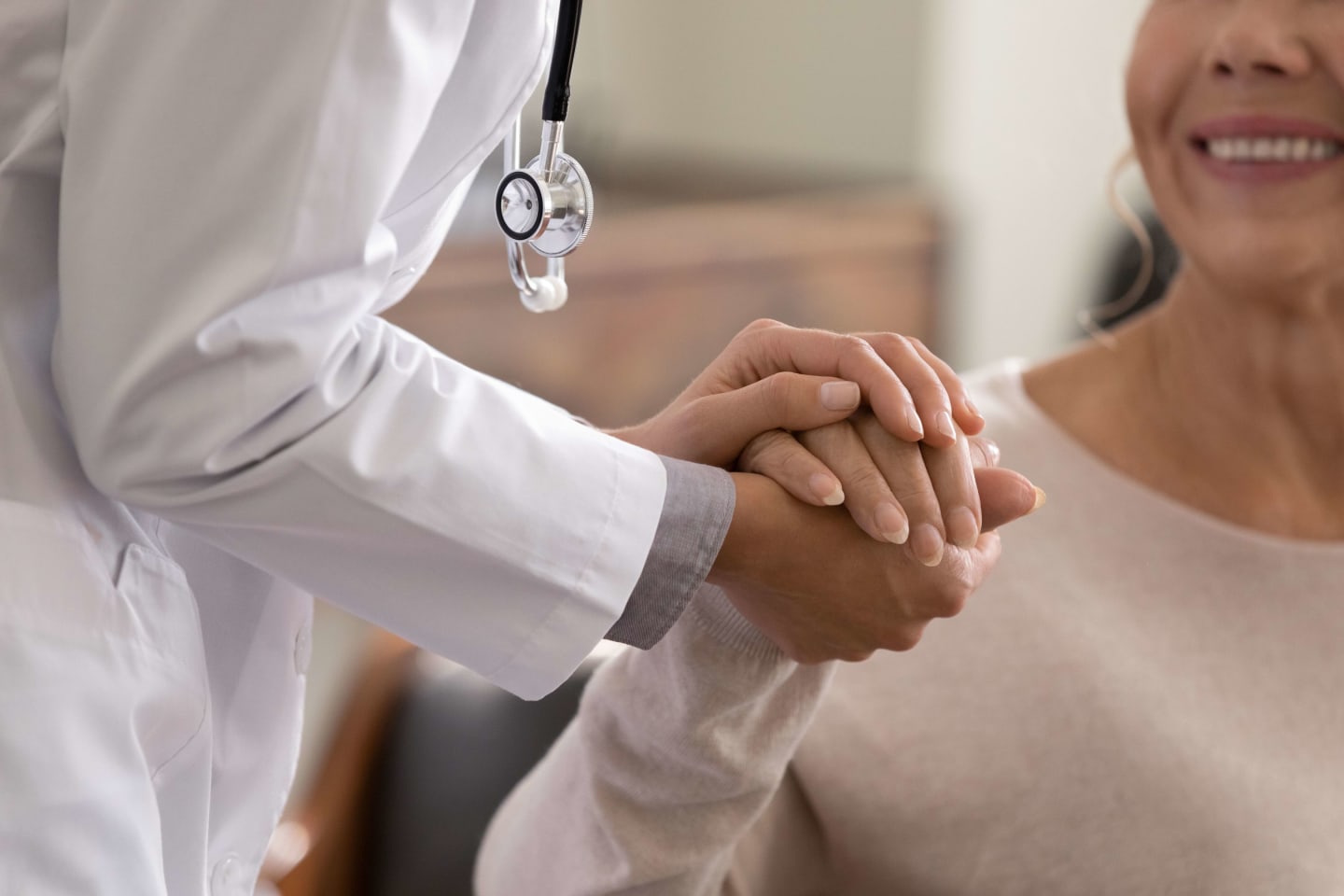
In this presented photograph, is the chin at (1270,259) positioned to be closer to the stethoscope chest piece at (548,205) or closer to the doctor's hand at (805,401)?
the doctor's hand at (805,401)

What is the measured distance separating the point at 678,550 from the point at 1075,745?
50 centimetres

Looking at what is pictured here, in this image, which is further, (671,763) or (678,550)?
(671,763)

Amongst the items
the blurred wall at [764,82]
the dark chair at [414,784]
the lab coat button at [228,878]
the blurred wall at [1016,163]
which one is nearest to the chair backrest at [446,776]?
the dark chair at [414,784]

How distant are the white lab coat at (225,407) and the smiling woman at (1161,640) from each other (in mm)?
267

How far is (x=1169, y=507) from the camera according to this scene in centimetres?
110

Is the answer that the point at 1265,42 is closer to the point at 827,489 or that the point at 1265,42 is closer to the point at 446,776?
the point at 827,489

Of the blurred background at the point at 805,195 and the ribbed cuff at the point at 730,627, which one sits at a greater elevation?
the ribbed cuff at the point at 730,627

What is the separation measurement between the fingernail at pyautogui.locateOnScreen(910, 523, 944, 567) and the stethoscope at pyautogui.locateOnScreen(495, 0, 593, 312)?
0.22 metres

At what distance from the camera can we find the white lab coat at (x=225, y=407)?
0.53 meters

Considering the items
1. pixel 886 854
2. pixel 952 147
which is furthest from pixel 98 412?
pixel 952 147

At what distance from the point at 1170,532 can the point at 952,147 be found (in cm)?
244

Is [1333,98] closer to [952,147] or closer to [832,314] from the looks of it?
[832,314]

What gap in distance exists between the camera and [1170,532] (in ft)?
3.58

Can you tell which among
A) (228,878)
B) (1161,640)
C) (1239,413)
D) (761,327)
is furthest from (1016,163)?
(228,878)
